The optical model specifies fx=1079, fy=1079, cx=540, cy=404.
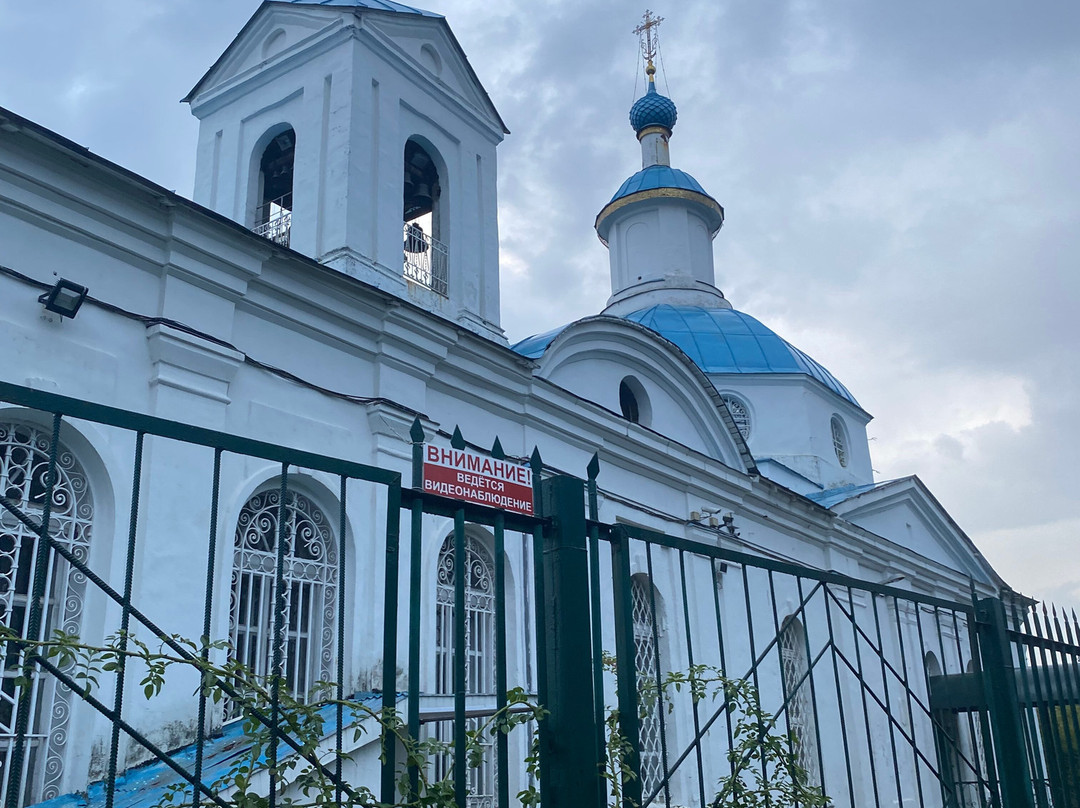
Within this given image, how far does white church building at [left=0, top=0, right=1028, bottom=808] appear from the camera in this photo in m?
6.39

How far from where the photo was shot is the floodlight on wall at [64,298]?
21.5 ft

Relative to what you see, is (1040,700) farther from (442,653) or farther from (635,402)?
(635,402)

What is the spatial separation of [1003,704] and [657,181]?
18.1 m

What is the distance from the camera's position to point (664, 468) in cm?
1239

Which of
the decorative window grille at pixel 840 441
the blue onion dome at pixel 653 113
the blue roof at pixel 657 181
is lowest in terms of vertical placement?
the decorative window grille at pixel 840 441

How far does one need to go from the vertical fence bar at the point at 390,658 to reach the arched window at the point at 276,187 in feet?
27.8

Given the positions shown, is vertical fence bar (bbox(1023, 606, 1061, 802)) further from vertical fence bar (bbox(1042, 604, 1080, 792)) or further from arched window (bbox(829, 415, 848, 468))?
arched window (bbox(829, 415, 848, 468))

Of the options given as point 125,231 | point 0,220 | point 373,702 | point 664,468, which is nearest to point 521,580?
point 373,702

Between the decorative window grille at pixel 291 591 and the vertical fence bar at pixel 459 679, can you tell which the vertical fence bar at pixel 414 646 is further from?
the decorative window grille at pixel 291 591

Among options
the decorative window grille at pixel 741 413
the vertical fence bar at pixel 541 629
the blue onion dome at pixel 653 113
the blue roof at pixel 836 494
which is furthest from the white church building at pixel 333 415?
the blue onion dome at pixel 653 113

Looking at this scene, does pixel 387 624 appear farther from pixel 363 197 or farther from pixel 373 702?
pixel 363 197

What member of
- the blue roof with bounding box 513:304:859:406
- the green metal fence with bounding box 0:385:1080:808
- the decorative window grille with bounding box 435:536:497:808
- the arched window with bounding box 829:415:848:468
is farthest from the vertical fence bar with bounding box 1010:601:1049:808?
the arched window with bounding box 829:415:848:468

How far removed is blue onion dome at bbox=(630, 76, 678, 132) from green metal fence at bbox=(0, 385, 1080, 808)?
1299cm

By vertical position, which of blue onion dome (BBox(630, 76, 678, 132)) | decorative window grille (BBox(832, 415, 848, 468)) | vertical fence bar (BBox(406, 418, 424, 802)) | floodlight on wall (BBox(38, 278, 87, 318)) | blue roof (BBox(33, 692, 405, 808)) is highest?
blue onion dome (BBox(630, 76, 678, 132))
